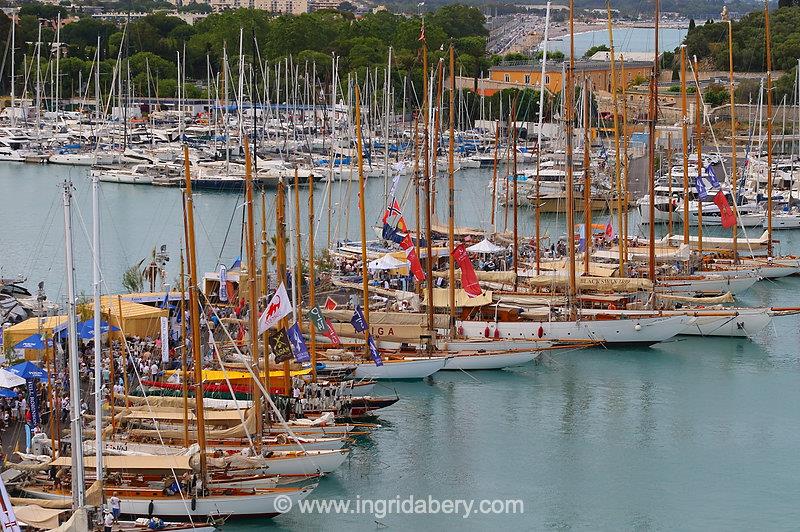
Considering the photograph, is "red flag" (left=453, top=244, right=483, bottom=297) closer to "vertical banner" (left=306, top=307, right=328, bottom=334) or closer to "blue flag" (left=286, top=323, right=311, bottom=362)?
"vertical banner" (left=306, top=307, right=328, bottom=334)

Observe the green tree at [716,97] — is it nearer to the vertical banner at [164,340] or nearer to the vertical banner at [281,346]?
the vertical banner at [164,340]

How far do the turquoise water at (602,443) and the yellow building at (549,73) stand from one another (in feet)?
227

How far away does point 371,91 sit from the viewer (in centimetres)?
10681

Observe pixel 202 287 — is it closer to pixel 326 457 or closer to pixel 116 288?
pixel 116 288

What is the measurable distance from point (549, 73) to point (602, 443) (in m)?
81.6

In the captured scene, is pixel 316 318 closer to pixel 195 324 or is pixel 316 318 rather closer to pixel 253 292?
pixel 253 292

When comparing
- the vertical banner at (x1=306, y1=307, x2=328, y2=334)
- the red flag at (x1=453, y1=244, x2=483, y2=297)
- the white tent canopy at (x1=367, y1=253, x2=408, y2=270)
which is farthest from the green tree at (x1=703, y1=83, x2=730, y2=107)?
the vertical banner at (x1=306, y1=307, x2=328, y2=334)

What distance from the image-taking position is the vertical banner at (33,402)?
29.6 metres

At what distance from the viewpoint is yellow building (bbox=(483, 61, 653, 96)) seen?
11650 centimetres

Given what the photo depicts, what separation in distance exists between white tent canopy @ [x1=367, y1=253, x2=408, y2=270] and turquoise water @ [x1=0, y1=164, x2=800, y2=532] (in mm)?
6289

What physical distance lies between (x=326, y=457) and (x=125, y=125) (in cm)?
6545

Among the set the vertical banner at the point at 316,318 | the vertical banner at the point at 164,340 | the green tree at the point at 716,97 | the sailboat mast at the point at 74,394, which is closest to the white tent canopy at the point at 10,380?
the vertical banner at the point at 164,340

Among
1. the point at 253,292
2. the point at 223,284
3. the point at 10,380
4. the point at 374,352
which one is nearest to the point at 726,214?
the point at 223,284

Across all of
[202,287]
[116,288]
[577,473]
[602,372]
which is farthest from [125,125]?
[577,473]
